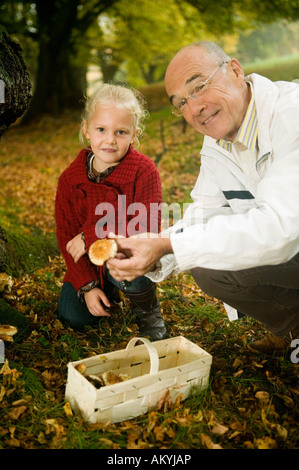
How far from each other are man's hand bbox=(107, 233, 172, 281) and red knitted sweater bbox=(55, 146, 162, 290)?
70 centimetres

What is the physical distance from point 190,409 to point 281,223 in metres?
1.17

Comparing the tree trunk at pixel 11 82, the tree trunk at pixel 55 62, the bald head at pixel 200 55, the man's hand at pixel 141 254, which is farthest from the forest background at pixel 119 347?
the tree trunk at pixel 55 62

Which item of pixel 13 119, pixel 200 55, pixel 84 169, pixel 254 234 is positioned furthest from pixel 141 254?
pixel 13 119

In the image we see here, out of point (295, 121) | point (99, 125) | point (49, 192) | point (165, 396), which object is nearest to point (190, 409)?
point (165, 396)

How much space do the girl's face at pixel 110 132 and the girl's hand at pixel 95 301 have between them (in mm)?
968

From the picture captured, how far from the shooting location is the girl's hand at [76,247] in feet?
10.1

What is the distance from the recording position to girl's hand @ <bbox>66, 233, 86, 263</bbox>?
3090 millimetres

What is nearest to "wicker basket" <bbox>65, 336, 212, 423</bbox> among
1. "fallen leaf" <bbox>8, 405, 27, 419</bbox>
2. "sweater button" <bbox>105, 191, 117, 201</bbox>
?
"fallen leaf" <bbox>8, 405, 27, 419</bbox>

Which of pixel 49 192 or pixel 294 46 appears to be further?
pixel 294 46

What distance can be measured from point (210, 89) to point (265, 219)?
36.3 inches

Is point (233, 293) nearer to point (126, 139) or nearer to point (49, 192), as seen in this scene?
point (126, 139)

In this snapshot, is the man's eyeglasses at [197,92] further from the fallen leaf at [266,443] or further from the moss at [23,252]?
the moss at [23,252]

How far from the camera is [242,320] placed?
3500 mm

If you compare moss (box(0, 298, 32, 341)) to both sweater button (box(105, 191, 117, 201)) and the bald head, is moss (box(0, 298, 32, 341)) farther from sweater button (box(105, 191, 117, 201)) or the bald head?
the bald head
